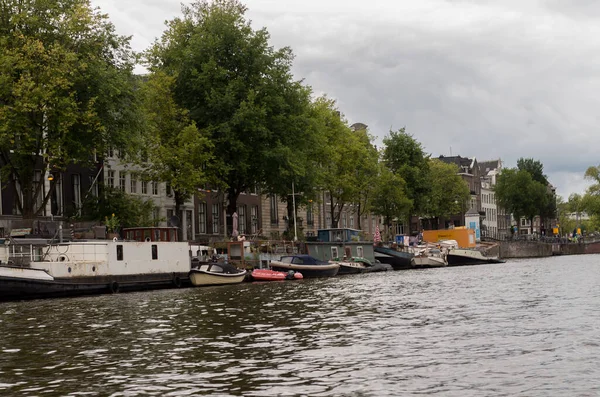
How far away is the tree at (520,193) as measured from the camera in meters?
163

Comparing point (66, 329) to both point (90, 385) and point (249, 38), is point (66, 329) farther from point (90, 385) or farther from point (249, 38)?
point (249, 38)

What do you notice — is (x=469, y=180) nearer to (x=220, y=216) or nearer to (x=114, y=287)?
(x=220, y=216)

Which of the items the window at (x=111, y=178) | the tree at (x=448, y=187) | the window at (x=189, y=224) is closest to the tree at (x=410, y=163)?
the tree at (x=448, y=187)

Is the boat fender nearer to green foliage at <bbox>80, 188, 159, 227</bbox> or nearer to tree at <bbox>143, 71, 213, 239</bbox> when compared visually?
green foliage at <bbox>80, 188, 159, 227</bbox>

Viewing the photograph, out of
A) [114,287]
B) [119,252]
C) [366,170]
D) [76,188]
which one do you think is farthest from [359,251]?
[114,287]

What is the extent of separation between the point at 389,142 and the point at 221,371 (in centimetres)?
10468

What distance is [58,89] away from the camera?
54.6m

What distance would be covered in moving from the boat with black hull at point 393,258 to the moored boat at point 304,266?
81.9 ft

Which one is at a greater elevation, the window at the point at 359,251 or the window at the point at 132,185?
the window at the point at 132,185

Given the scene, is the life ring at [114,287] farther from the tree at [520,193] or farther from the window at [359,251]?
the tree at [520,193]

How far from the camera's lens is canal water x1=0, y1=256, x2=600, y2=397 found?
53.6 feet

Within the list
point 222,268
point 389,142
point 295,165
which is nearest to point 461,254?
point 389,142

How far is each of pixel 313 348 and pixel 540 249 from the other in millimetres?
131706

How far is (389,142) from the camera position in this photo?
122 m
